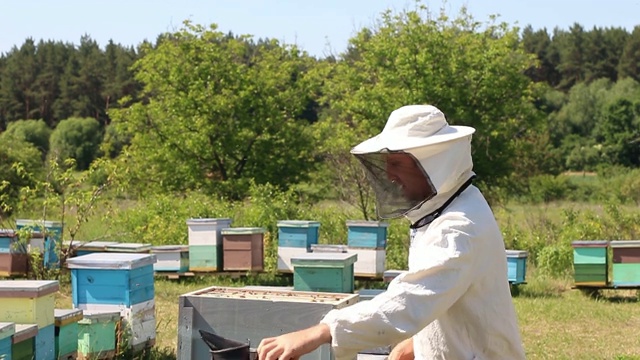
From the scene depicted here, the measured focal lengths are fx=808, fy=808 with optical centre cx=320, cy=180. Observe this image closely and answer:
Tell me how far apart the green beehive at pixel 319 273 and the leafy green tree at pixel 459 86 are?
10883 millimetres

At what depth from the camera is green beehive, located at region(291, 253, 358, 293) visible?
718cm

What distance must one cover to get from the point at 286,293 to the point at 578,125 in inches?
2033

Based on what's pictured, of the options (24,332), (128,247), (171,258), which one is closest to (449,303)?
(24,332)

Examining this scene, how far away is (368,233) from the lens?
1004cm

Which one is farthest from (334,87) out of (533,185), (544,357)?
(544,357)

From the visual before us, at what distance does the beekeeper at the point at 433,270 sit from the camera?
2.03m

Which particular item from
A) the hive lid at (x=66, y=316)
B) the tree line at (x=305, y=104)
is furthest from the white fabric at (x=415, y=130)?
the tree line at (x=305, y=104)

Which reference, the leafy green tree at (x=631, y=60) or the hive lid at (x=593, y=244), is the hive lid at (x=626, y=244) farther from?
the leafy green tree at (x=631, y=60)

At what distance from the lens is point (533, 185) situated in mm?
29656

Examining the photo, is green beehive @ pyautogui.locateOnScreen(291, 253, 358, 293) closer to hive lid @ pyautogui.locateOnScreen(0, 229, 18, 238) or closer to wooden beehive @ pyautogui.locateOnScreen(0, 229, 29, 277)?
wooden beehive @ pyautogui.locateOnScreen(0, 229, 29, 277)

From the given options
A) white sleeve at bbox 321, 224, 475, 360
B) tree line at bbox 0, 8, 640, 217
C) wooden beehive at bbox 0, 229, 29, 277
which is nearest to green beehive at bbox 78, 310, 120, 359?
white sleeve at bbox 321, 224, 475, 360

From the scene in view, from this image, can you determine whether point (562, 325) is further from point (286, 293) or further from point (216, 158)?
point (216, 158)

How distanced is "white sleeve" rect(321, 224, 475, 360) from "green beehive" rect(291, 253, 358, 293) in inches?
200

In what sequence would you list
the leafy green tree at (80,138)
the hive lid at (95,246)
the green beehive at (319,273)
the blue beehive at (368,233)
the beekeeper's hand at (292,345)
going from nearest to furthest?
1. the beekeeper's hand at (292,345)
2. the green beehive at (319,273)
3. the hive lid at (95,246)
4. the blue beehive at (368,233)
5. the leafy green tree at (80,138)
